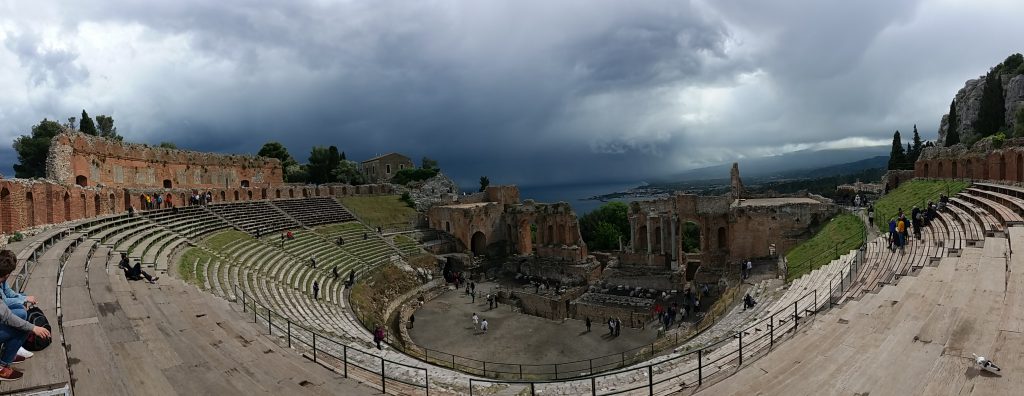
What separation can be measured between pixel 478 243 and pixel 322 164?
32.9 m

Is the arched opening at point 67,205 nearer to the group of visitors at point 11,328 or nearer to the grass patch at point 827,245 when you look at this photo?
the group of visitors at point 11,328

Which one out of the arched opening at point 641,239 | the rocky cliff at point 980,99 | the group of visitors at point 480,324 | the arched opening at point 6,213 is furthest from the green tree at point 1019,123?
the arched opening at point 6,213

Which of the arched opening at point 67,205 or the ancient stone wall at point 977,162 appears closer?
the arched opening at point 67,205

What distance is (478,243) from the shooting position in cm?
4359

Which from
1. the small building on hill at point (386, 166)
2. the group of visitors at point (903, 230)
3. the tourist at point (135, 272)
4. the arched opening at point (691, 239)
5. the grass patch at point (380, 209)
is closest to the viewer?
the tourist at point (135, 272)

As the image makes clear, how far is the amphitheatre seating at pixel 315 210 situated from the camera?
3747 cm

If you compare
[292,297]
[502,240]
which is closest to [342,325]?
[292,297]

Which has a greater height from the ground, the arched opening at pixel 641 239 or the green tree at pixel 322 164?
the green tree at pixel 322 164

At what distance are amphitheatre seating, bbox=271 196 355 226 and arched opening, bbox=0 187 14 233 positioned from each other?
64.0 ft

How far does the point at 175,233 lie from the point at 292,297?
7909mm

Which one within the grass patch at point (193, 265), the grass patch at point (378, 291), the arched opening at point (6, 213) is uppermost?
the arched opening at point (6, 213)

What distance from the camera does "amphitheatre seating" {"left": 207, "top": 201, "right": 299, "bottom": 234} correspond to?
30.8 metres

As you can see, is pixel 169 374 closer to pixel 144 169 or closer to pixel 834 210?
pixel 834 210

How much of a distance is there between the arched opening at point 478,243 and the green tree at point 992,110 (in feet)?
179
